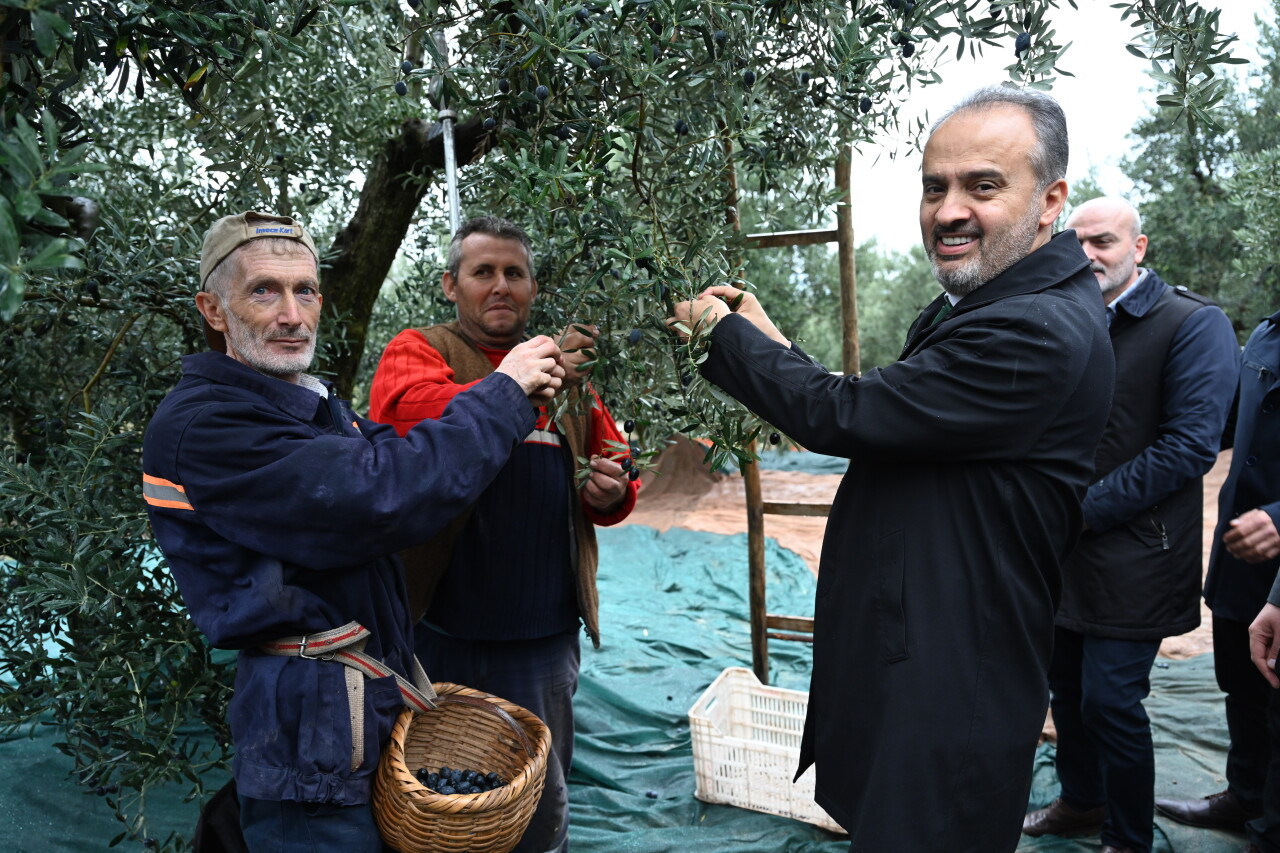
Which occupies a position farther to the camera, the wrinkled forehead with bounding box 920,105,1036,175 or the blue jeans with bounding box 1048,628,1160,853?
the blue jeans with bounding box 1048,628,1160,853

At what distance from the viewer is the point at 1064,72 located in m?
2.23

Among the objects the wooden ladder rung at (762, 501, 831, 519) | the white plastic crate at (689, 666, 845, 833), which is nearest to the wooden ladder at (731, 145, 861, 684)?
the wooden ladder rung at (762, 501, 831, 519)

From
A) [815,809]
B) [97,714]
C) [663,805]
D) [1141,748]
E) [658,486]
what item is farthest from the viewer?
[658,486]

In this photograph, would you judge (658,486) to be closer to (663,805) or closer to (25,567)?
(663,805)

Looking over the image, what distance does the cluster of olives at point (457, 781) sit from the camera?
81.3 inches

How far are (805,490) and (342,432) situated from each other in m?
13.0

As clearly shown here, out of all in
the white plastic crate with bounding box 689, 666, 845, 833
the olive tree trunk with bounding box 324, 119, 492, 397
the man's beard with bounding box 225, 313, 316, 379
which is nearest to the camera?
the man's beard with bounding box 225, 313, 316, 379

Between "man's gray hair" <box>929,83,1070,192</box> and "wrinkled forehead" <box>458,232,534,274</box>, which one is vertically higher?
"man's gray hair" <box>929,83,1070,192</box>

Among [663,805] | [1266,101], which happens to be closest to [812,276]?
[1266,101]

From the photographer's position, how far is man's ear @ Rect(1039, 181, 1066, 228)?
6.69 ft

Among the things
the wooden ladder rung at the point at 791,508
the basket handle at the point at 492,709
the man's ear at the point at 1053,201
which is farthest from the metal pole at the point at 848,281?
the basket handle at the point at 492,709

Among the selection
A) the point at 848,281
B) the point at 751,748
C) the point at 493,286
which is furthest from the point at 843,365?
→ the point at 493,286

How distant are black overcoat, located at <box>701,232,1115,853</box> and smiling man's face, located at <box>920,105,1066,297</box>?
0.17ft

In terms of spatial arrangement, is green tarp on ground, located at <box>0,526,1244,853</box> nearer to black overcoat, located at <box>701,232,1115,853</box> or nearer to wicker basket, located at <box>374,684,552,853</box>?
black overcoat, located at <box>701,232,1115,853</box>
